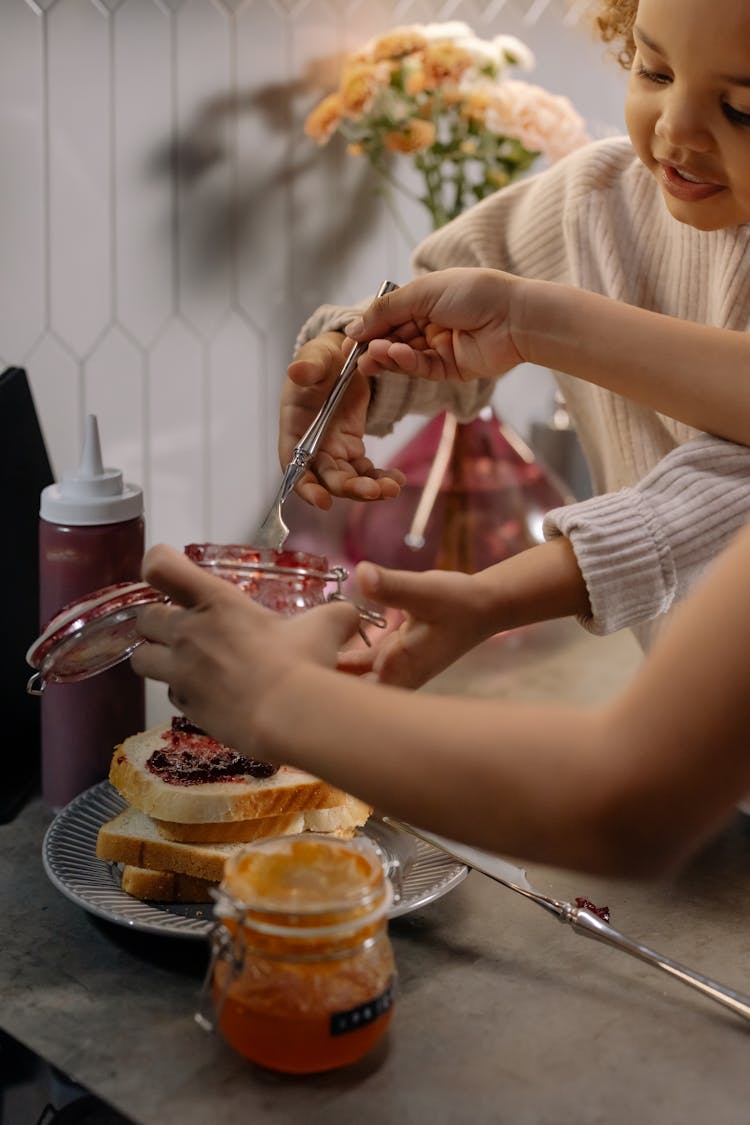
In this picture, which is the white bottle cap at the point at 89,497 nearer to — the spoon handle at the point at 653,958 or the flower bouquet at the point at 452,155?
the spoon handle at the point at 653,958

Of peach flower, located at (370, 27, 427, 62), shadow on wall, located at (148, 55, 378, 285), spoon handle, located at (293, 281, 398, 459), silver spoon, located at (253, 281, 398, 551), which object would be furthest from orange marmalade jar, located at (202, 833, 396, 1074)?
peach flower, located at (370, 27, 427, 62)

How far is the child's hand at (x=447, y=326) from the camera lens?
900mm

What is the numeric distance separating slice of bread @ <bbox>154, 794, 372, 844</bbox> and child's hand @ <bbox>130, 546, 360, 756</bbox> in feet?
0.66

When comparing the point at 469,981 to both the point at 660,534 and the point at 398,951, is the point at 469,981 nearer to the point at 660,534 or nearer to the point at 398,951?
the point at 398,951

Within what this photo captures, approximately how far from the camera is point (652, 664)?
52cm

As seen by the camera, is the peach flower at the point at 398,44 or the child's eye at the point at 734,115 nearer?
the child's eye at the point at 734,115

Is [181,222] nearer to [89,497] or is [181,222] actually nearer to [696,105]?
[89,497]

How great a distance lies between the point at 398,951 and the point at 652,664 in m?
0.35

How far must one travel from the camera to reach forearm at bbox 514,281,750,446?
0.86 meters

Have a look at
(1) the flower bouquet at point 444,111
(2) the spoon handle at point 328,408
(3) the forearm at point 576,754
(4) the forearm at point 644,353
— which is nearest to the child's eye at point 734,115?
(4) the forearm at point 644,353

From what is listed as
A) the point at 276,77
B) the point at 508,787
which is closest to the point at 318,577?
the point at 508,787

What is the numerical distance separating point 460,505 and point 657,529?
2.24 ft

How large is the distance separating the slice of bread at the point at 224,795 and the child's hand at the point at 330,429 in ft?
0.64

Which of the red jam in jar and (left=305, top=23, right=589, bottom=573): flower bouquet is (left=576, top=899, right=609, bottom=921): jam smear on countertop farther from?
(left=305, top=23, right=589, bottom=573): flower bouquet
